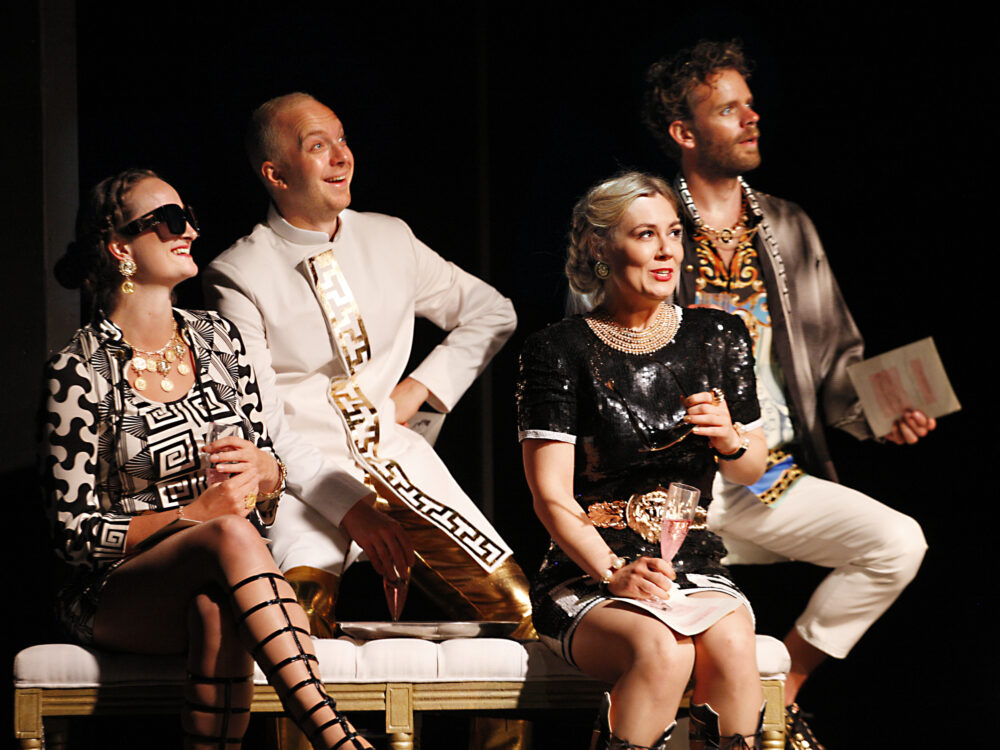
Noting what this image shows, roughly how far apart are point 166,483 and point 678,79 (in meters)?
2.05

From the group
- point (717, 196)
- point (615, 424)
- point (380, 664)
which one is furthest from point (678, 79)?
point (380, 664)

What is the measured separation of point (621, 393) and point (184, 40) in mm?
1834

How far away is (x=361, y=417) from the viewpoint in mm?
3363

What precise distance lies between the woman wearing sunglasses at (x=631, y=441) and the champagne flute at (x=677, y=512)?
0.07 m

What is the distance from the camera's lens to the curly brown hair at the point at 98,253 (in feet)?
9.43

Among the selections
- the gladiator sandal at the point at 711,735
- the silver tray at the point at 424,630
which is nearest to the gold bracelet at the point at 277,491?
the silver tray at the point at 424,630

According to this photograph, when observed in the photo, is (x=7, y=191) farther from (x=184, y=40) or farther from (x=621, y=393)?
(x=621, y=393)

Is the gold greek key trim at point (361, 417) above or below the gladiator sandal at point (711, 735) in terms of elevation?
above

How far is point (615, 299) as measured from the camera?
2912 mm

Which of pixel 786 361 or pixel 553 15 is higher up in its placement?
pixel 553 15

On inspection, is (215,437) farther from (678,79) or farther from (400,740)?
(678,79)

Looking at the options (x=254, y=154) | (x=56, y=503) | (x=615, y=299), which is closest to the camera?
(x=56, y=503)

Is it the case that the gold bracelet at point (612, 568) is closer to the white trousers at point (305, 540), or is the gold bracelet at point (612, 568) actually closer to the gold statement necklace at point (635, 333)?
the gold statement necklace at point (635, 333)

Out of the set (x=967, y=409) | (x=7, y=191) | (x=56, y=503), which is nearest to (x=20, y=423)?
(x=7, y=191)
